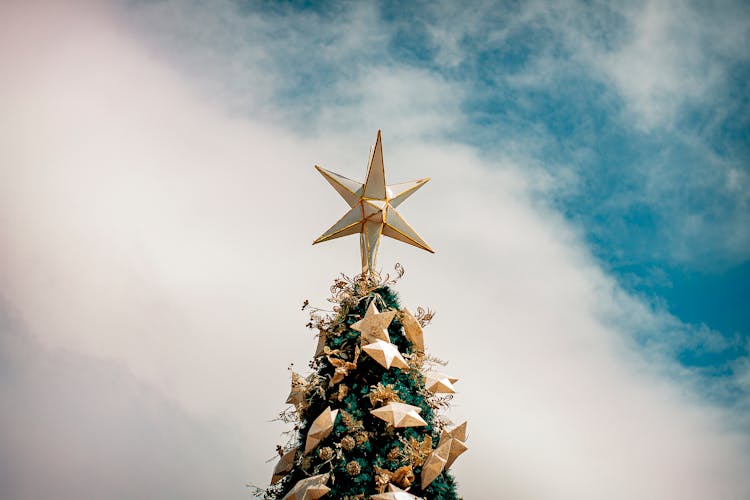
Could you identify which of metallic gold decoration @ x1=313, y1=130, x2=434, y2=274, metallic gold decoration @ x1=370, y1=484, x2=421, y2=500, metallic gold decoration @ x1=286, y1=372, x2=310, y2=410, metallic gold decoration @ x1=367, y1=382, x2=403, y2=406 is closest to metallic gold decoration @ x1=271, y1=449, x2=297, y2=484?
metallic gold decoration @ x1=286, y1=372, x2=310, y2=410

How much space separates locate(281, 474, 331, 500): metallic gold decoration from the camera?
10961 mm

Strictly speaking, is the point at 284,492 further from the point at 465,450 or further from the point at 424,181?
the point at 424,181

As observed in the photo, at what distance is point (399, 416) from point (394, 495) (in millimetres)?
1552

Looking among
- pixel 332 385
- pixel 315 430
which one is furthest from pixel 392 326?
pixel 315 430

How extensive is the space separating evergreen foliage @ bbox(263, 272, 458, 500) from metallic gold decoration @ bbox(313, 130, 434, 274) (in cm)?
139

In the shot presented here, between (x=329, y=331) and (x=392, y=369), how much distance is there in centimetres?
187

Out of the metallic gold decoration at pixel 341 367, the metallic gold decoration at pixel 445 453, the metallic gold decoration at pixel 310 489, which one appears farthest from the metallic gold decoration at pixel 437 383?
the metallic gold decoration at pixel 310 489

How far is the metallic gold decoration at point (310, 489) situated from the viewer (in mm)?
10961

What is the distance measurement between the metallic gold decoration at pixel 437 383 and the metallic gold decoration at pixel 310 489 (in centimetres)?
340

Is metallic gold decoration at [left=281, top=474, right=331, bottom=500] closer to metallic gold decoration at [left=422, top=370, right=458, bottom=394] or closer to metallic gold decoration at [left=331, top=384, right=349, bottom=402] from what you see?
metallic gold decoration at [left=331, top=384, right=349, bottom=402]

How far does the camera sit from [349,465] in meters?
11.1

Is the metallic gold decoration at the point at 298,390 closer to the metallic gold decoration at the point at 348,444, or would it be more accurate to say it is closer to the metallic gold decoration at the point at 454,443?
the metallic gold decoration at the point at 348,444

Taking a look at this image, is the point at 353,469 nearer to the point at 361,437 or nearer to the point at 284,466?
the point at 361,437

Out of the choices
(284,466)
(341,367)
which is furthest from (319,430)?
(284,466)
